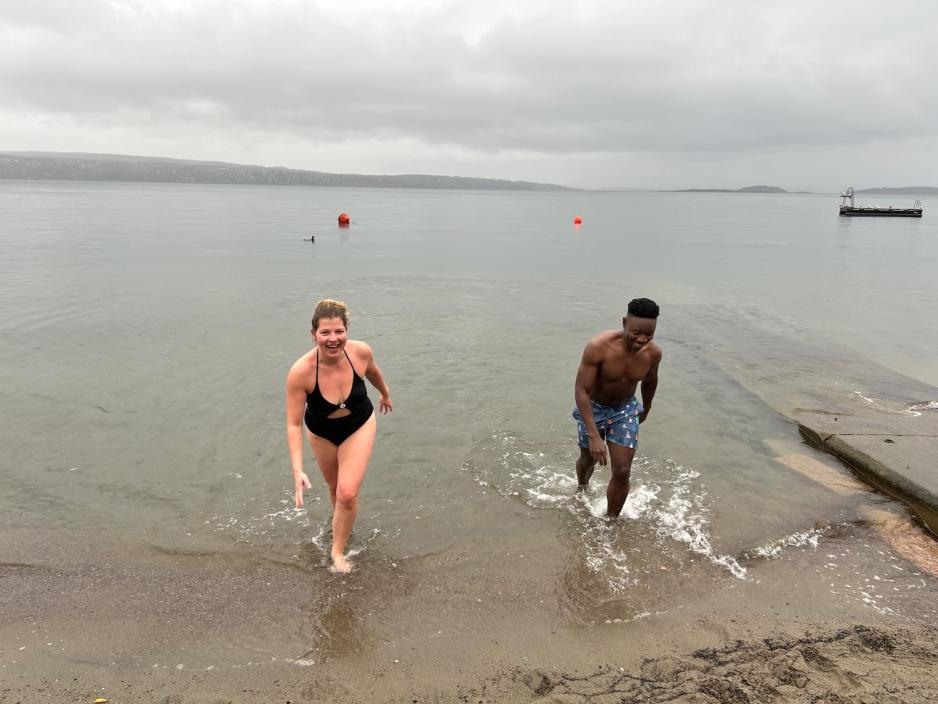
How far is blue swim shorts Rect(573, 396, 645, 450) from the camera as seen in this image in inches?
219

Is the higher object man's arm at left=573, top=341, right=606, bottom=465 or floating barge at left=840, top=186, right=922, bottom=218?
floating barge at left=840, top=186, right=922, bottom=218

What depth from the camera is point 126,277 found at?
21344 millimetres

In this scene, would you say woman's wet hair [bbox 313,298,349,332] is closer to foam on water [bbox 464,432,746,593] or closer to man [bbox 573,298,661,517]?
man [bbox 573,298,661,517]

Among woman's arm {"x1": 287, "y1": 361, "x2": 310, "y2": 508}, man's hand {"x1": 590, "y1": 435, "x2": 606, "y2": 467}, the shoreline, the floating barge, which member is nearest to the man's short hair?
man's hand {"x1": 590, "y1": 435, "x2": 606, "y2": 467}

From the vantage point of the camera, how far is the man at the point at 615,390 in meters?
5.32

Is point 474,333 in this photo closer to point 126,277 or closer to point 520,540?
point 520,540

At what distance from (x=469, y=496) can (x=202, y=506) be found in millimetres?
2808

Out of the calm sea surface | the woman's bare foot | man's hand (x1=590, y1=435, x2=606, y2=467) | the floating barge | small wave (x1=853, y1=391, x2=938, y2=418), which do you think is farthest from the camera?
the floating barge

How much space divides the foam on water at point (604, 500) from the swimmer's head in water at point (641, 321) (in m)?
1.95

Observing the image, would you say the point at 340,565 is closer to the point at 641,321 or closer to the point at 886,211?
the point at 641,321

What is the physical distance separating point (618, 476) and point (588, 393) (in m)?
0.89

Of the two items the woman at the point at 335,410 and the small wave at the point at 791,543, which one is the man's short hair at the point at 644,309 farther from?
the small wave at the point at 791,543

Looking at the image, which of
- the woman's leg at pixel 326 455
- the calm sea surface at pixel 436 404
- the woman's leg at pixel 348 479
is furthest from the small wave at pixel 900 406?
the woman's leg at pixel 326 455

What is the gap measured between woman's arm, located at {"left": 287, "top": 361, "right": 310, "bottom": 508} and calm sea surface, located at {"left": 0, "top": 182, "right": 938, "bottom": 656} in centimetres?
121
